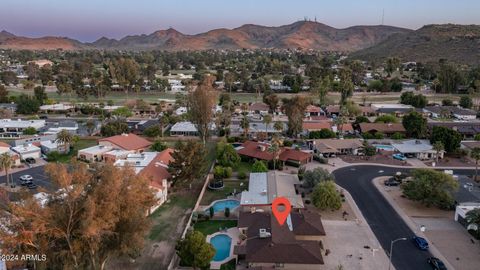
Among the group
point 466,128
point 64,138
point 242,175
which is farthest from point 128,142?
point 466,128

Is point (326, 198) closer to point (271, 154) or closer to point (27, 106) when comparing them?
point (271, 154)

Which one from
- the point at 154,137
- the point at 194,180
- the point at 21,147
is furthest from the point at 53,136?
the point at 194,180

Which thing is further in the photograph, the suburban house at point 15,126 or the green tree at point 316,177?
the suburban house at point 15,126

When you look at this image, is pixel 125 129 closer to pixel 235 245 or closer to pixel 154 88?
pixel 235 245

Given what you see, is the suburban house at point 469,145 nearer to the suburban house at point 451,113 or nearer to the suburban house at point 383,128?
the suburban house at point 383,128

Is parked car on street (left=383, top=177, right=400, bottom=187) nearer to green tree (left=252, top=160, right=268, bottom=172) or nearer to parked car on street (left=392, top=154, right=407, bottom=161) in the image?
parked car on street (left=392, top=154, right=407, bottom=161)

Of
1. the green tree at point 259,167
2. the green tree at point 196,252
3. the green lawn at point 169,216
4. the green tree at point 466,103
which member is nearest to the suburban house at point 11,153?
the green lawn at point 169,216

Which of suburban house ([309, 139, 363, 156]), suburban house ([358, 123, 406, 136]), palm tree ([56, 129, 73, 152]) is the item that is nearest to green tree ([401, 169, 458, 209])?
suburban house ([309, 139, 363, 156])
